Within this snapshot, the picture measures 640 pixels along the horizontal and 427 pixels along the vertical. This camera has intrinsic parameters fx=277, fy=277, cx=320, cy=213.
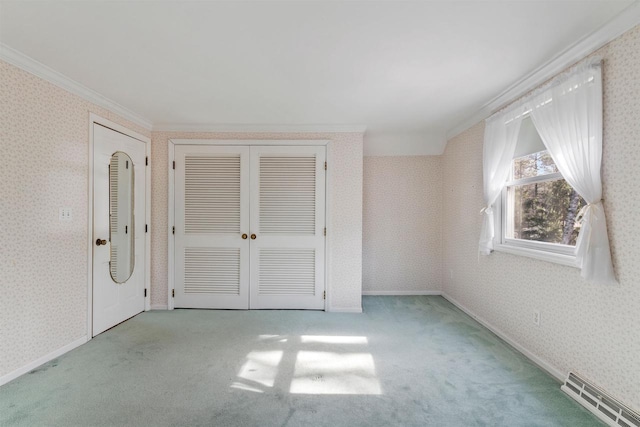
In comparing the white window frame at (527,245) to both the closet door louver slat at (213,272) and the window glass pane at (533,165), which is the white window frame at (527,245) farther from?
the closet door louver slat at (213,272)

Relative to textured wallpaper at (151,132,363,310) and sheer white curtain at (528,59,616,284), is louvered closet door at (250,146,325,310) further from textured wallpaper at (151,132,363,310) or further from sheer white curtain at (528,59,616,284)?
sheer white curtain at (528,59,616,284)

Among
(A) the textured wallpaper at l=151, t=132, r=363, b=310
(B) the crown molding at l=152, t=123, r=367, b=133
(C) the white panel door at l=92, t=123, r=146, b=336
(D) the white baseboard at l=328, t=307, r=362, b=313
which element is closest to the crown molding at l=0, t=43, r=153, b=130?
(C) the white panel door at l=92, t=123, r=146, b=336

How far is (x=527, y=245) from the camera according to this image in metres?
2.45

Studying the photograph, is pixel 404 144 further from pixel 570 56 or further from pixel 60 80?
pixel 60 80

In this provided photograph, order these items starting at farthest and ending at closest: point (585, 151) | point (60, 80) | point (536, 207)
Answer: point (536, 207)
point (60, 80)
point (585, 151)

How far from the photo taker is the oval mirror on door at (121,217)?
2891mm

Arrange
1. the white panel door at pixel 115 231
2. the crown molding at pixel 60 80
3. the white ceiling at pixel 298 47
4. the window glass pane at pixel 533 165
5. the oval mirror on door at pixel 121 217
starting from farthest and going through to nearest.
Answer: the oval mirror on door at pixel 121 217, the white panel door at pixel 115 231, the window glass pane at pixel 533 165, the crown molding at pixel 60 80, the white ceiling at pixel 298 47

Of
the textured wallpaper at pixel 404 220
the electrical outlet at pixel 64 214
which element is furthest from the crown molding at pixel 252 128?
the electrical outlet at pixel 64 214

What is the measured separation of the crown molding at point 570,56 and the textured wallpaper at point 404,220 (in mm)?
1443

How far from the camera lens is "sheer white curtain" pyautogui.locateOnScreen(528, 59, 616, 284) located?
170 cm

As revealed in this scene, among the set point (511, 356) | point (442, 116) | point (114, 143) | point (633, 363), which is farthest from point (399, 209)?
point (114, 143)

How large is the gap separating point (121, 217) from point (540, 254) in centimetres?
401

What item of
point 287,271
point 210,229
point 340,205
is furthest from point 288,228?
point 210,229

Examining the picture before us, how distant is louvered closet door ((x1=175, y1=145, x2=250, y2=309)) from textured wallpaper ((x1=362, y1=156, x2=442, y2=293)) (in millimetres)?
1847
